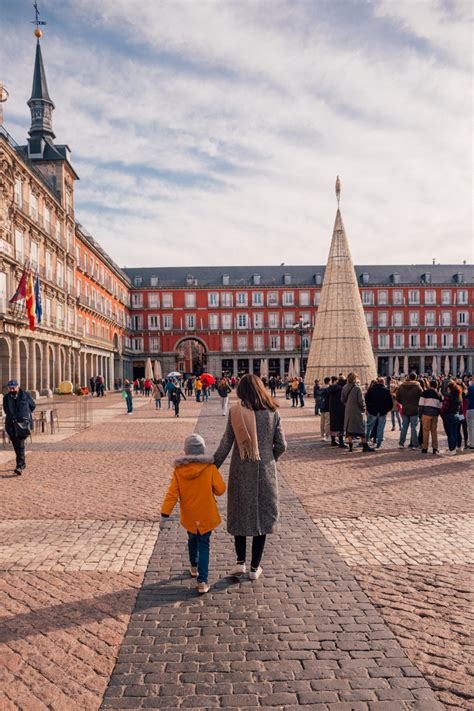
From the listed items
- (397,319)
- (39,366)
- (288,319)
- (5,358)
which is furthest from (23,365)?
(397,319)

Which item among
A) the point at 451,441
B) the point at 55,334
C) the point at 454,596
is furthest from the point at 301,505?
the point at 55,334

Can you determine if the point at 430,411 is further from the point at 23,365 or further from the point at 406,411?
the point at 23,365

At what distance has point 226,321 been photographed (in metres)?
60.8

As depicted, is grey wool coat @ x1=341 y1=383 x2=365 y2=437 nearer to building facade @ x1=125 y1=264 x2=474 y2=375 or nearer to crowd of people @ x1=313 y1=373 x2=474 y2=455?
crowd of people @ x1=313 y1=373 x2=474 y2=455

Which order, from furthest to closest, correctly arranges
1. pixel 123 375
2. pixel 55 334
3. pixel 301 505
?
pixel 123 375
pixel 55 334
pixel 301 505

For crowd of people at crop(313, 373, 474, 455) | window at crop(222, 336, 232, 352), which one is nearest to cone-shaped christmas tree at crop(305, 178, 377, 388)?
crowd of people at crop(313, 373, 474, 455)

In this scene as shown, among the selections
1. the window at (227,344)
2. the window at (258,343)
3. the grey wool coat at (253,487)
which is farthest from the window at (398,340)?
the grey wool coat at (253,487)

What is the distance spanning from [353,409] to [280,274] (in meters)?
53.2

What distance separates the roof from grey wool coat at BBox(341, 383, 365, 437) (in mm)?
50840

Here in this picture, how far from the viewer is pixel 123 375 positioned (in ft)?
186

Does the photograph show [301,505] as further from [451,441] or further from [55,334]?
[55,334]

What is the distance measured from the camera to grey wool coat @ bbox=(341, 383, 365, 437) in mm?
10594

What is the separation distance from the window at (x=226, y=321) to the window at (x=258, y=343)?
3.19 meters

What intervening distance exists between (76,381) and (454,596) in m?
35.3
